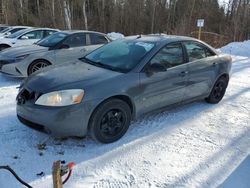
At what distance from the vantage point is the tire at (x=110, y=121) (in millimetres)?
3713

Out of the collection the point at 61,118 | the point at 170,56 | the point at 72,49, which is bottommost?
the point at 61,118

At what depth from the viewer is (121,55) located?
14.8 ft

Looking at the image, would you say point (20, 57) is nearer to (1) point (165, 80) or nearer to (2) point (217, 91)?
(1) point (165, 80)

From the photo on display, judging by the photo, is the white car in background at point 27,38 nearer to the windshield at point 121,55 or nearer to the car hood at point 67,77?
the windshield at point 121,55

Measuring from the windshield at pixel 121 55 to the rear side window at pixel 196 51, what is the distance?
0.84 meters

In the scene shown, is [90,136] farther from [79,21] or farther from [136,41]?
[79,21]

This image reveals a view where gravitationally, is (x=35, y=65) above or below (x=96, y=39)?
below

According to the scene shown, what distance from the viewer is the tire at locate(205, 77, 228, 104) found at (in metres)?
5.68

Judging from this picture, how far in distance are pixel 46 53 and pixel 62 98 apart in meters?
4.06

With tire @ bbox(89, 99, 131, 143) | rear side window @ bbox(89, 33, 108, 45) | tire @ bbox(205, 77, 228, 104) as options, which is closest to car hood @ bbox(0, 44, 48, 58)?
rear side window @ bbox(89, 33, 108, 45)

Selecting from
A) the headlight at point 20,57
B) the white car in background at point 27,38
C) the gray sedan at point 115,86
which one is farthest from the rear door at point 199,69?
the white car in background at point 27,38

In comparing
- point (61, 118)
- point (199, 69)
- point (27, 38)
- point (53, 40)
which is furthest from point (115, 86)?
point (27, 38)

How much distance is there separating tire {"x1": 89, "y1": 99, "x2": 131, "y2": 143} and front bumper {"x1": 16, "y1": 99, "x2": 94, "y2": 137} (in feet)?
0.44

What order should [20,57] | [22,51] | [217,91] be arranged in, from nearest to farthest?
[217,91], [20,57], [22,51]
